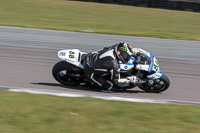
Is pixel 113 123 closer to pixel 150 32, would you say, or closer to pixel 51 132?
pixel 51 132

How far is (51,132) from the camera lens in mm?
5066

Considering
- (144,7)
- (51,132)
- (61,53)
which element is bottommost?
(51,132)

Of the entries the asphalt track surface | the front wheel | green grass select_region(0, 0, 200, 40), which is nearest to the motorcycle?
the front wheel

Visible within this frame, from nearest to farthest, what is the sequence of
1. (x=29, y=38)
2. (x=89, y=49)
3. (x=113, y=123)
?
(x=113, y=123), (x=89, y=49), (x=29, y=38)

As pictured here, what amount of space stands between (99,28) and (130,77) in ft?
28.7

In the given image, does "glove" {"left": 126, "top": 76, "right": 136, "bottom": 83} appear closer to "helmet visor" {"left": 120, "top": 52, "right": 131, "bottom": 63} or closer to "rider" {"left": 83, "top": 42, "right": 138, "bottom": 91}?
"rider" {"left": 83, "top": 42, "right": 138, "bottom": 91}

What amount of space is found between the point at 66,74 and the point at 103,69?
3.78ft

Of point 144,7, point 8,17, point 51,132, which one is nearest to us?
point 51,132

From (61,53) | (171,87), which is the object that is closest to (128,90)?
(171,87)

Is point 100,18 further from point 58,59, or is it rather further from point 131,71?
point 131,71

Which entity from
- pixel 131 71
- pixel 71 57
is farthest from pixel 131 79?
pixel 71 57

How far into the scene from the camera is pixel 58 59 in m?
11.6

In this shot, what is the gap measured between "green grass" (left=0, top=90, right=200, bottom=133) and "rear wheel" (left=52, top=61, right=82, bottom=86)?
4.92 ft

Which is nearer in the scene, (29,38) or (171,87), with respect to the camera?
(171,87)
